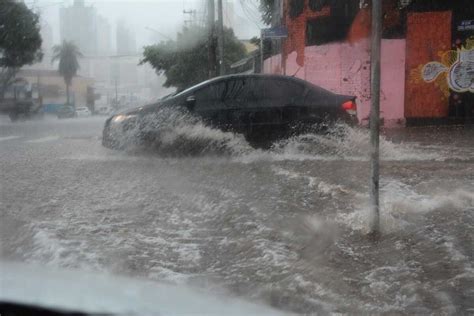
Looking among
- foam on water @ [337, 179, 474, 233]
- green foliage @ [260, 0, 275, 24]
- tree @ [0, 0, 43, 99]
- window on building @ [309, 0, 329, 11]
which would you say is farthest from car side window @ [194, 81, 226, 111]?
tree @ [0, 0, 43, 99]

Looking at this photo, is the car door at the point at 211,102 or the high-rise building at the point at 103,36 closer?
the car door at the point at 211,102

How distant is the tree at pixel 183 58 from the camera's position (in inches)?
1025

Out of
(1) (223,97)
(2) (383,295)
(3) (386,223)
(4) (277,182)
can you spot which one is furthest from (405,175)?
(2) (383,295)

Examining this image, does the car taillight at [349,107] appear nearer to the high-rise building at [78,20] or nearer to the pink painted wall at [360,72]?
the pink painted wall at [360,72]

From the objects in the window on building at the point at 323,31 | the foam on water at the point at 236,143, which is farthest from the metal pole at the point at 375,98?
the window on building at the point at 323,31

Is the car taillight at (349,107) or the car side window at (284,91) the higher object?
the car side window at (284,91)

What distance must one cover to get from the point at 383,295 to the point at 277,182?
3464 millimetres

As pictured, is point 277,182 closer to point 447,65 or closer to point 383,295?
point 383,295

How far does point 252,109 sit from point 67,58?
32135 millimetres

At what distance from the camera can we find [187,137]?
8797 millimetres

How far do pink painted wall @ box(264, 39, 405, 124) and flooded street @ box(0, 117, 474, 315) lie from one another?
207 inches

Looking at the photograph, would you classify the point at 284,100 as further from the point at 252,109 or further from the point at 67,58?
the point at 67,58

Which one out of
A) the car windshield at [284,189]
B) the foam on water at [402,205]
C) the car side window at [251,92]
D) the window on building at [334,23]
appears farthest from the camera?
the window on building at [334,23]

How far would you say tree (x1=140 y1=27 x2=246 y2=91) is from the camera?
85.4 ft
